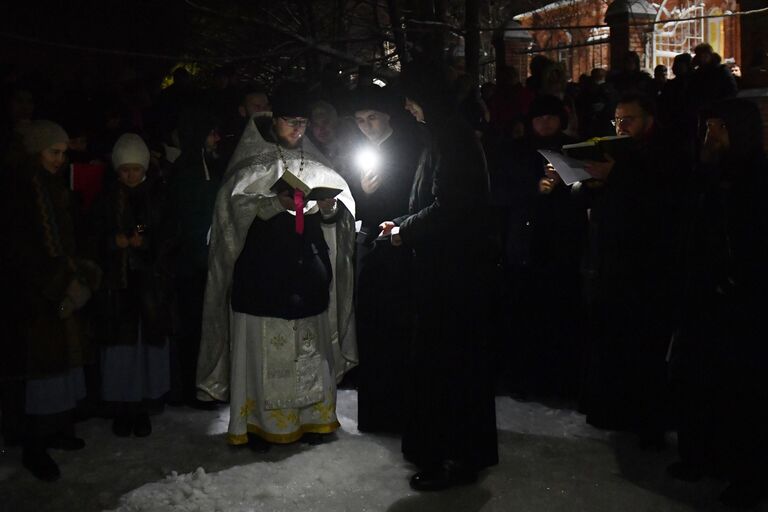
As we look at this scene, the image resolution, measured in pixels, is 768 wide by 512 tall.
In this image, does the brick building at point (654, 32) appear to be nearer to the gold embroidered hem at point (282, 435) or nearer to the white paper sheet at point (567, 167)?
the white paper sheet at point (567, 167)

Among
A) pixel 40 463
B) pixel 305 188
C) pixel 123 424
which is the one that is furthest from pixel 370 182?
pixel 40 463

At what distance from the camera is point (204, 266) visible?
260 inches

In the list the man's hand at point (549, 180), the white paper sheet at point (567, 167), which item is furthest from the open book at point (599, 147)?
the man's hand at point (549, 180)

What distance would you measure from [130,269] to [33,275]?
0.80m

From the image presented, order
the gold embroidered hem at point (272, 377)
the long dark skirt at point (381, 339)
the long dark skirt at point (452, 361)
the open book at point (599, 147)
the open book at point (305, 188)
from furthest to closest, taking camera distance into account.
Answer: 1. the long dark skirt at point (381, 339)
2. the gold embroidered hem at point (272, 377)
3. the open book at point (599, 147)
4. the open book at point (305, 188)
5. the long dark skirt at point (452, 361)

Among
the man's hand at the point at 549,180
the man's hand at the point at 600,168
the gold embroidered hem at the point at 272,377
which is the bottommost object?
the gold embroidered hem at the point at 272,377

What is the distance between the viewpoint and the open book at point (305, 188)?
5043 millimetres

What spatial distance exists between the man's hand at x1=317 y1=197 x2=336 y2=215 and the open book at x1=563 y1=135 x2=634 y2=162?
1.42 m

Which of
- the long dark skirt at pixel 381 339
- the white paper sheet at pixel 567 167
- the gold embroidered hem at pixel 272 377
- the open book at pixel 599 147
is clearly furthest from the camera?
the long dark skirt at pixel 381 339

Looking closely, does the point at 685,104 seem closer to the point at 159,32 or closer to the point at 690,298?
the point at 690,298

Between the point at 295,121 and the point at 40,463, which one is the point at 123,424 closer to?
the point at 40,463

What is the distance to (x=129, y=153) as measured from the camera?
5.86 m

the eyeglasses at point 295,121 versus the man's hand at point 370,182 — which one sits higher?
the eyeglasses at point 295,121

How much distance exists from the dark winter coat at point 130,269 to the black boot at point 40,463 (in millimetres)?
845
